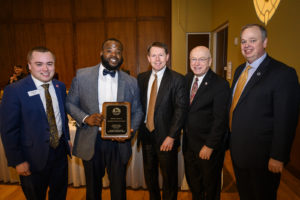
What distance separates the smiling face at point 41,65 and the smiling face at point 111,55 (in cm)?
47

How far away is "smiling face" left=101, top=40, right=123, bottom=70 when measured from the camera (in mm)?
1866

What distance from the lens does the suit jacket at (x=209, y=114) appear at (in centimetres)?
192

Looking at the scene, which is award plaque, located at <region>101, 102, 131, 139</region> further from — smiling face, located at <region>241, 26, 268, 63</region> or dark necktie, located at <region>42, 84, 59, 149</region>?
smiling face, located at <region>241, 26, 268, 63</region>

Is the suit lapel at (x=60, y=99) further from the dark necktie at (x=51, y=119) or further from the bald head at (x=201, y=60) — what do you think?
the bald head at (x=201, y=60)

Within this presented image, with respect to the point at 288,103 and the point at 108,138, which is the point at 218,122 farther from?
the point at 108,138

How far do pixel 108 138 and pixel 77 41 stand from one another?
278 inches

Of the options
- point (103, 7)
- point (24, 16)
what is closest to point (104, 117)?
point (103, 7)

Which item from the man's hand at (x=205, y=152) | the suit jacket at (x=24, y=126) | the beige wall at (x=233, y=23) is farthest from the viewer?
the beige wall at (x=233, y=23)

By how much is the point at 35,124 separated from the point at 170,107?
4.06 feet

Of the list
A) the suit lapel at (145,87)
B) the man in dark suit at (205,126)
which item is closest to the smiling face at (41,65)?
the suit lapel at (145,87)

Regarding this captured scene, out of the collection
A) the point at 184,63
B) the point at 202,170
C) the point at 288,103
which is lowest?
the point at 202,170

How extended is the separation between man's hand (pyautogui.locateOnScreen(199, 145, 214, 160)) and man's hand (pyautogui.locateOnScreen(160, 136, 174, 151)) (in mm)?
295

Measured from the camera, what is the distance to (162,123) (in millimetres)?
2045

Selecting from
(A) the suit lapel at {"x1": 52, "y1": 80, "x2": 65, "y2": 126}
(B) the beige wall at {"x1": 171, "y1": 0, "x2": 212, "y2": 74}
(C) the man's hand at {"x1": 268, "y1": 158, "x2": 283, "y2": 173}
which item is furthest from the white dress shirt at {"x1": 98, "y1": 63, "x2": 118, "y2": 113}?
(B) the beige wall at {"x1": 171, "y1": 0, "x2": 212, "y2": 74}
